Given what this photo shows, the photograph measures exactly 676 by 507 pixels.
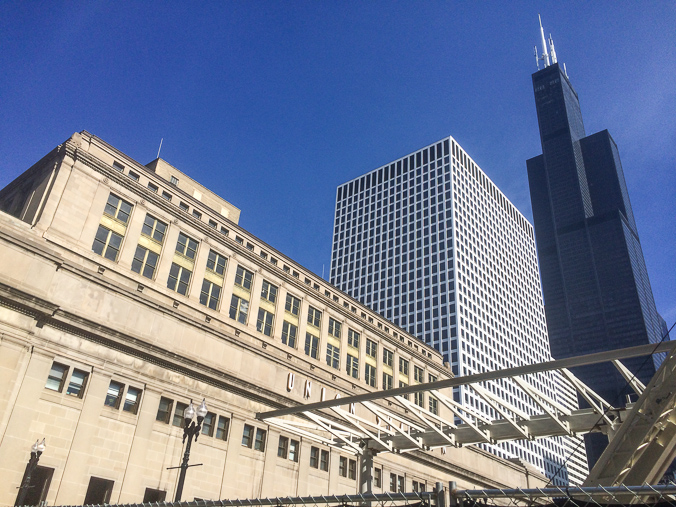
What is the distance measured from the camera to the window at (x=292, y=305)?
5347 centimetres

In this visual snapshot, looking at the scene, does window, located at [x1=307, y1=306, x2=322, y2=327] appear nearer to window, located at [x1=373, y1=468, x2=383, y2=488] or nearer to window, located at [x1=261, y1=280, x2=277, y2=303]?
window, located at [x1=261, y1=280, x2=277, y2=303]

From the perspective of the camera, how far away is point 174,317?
129ft

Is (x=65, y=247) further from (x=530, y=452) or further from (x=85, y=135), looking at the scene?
(x=530, y=452)

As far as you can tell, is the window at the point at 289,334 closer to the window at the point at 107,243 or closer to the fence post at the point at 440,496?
the window at the point at 107,243

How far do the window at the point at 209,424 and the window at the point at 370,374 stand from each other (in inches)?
963


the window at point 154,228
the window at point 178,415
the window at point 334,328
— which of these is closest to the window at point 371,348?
the window at point 334,328

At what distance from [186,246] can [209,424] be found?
50.9ft

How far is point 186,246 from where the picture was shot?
4578 cm

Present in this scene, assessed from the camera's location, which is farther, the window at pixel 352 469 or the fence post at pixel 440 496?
the window at pixel 352 469

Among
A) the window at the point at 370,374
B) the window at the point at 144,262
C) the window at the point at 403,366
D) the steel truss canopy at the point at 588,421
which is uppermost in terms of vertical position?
the window at the point at 403,366

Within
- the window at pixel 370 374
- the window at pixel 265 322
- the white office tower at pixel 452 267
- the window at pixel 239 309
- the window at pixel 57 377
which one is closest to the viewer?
the window at pixel 57 377

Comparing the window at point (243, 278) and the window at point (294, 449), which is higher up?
the window at point (243, 278)

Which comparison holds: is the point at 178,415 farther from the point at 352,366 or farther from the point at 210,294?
the point at 352,366

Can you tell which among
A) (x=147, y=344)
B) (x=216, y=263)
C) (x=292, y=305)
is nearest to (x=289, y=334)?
(x=292, y=305)
